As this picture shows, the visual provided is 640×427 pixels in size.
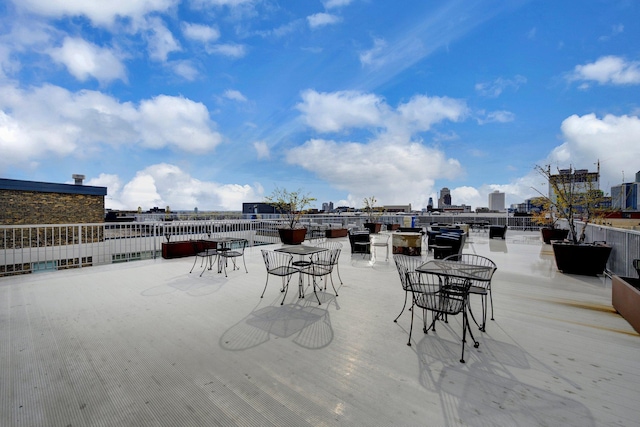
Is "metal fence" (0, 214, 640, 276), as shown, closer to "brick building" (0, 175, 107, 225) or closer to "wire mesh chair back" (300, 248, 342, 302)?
"brick building" (0, 175, 107, 225)

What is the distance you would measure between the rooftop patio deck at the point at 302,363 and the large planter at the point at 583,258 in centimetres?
147

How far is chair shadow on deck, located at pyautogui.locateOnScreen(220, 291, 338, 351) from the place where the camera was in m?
2.69

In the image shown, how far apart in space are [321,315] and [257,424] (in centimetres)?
185

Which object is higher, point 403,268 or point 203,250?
point 403,268

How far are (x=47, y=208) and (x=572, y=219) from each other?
66.3 feet

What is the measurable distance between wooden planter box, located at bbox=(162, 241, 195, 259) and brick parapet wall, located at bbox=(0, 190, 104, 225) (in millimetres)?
9746

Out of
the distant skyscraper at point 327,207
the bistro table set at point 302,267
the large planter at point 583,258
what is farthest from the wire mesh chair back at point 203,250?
the distant skyscraper at point 327,207

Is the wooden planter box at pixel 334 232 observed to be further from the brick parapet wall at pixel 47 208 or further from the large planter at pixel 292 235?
the brick parapet wall at pixel 47 208

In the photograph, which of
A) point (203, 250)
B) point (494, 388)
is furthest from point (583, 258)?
point (203, 250)

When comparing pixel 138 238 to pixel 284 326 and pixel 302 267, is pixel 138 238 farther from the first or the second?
pixel 284 326

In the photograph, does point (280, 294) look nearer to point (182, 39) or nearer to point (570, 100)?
point (182, 39)

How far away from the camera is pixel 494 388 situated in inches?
77.2

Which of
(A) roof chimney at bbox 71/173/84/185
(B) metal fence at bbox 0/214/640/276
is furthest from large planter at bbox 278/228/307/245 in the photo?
(A) roof chimney at bbox 71/173/84/185

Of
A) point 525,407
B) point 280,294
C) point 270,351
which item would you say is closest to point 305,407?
point 270,351
